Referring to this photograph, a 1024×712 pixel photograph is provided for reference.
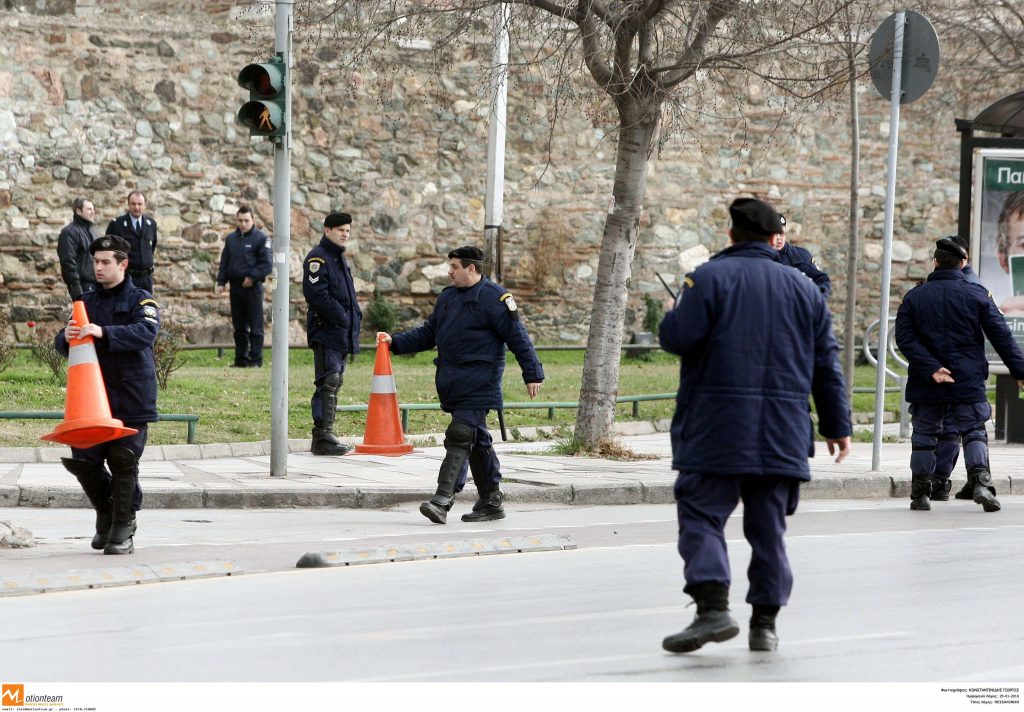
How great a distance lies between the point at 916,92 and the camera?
12859mm

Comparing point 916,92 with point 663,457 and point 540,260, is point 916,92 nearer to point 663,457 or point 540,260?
point 663,457

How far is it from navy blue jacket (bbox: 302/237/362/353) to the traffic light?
163 centimetres

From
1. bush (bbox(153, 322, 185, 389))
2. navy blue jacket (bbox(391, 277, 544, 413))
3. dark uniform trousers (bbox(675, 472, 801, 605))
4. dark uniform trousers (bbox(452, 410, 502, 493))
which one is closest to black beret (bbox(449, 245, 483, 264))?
navy blue jacket (bbox(391, 277, 544, 413))

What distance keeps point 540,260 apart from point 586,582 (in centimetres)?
1625

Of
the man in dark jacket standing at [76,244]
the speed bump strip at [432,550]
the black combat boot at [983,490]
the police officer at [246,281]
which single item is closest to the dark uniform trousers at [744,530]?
the speed bump strip at [432,550]

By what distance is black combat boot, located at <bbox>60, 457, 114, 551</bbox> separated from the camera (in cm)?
891

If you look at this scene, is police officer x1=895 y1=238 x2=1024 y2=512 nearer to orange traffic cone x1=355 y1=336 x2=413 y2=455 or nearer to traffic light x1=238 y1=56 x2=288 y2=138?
orange traffic cone x1=355 y1=336 x2=413 y2=455

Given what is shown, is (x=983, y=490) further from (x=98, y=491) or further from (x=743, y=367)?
(x=98, y=491)

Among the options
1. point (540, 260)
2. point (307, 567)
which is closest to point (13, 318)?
point (540, 260)

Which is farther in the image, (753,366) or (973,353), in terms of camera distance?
(973,353)

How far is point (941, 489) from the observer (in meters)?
11.8

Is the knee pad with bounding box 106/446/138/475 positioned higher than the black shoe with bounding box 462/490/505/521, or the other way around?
the knee pad with bounding box 106/446/138/475

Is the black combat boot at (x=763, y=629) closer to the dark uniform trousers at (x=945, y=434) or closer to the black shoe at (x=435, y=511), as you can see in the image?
the black shoe at (x=435, y=511)

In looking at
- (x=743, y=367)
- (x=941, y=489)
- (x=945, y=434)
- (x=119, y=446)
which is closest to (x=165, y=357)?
(x=119, y=446)
